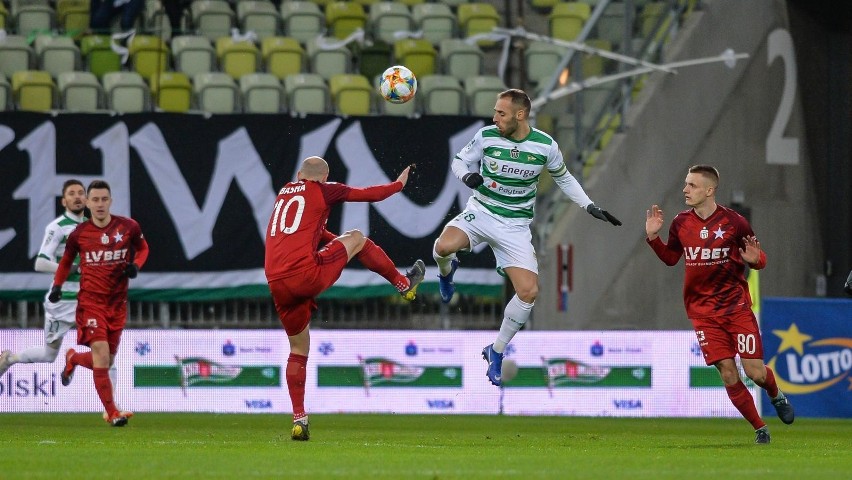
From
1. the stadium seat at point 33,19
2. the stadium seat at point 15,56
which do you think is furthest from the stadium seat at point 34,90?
the stadium seat at point 33,19

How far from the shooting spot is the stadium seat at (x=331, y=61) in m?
21.2

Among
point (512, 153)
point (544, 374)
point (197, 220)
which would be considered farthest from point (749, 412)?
point (197, 220)

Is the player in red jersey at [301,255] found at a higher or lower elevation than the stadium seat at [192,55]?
lower

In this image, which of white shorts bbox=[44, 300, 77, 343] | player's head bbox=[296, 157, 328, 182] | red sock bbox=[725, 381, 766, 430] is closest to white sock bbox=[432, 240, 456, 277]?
player's head bbox=[296, 157, 328, 182]

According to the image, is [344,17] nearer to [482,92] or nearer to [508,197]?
[482,92]

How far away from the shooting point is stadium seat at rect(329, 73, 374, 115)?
2064 centimetres

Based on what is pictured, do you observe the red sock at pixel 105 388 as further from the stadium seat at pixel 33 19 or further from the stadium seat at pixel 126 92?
the stadium seat at pixel 33 19

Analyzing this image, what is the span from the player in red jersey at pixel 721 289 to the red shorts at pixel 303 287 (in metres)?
2.66

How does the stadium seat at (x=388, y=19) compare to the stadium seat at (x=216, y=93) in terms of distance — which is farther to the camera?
the stadium seat at (x=388, y=19)

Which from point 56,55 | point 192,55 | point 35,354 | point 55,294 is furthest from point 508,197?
point 56,55

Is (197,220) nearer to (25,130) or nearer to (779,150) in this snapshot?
(25,130)

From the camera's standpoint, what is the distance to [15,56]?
2023cm

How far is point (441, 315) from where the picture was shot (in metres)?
19.8

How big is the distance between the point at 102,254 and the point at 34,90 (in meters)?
5.38
